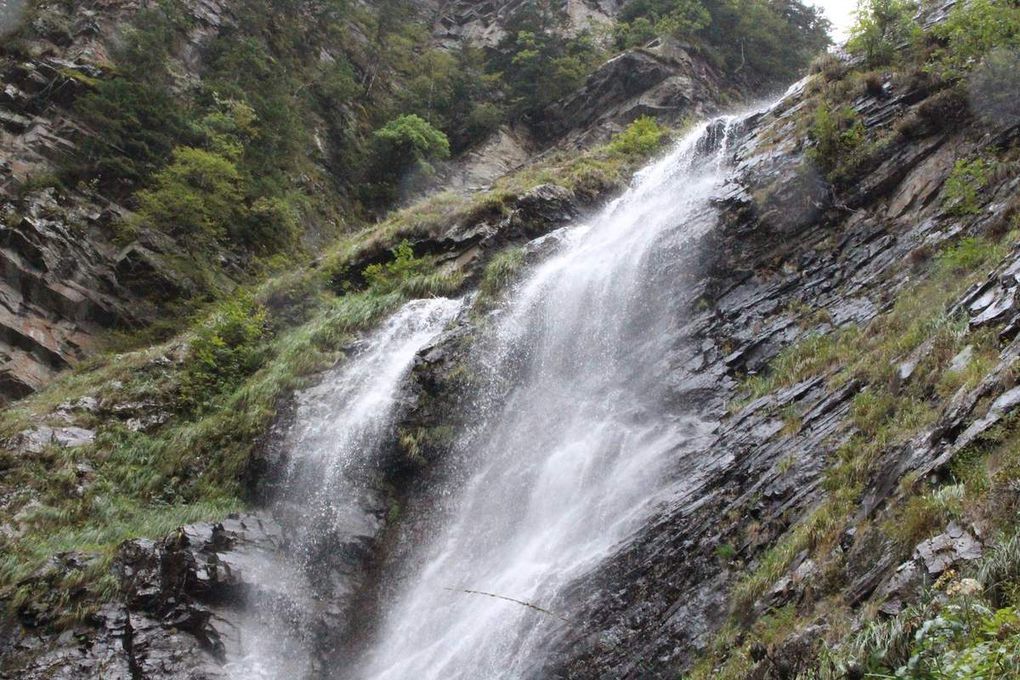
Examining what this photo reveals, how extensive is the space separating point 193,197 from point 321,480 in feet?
32.5

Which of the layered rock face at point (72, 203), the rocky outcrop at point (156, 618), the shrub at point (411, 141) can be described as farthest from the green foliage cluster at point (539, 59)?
the rocky outcrop at point (156, 618)

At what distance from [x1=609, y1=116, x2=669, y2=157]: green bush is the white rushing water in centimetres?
502

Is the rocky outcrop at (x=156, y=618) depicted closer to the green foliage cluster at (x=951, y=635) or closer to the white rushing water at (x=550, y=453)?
the white rushing water at (x=550, y=453)

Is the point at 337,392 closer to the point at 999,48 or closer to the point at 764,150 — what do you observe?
the point at 764,150

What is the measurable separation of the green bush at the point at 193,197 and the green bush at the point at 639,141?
11082 millimetres

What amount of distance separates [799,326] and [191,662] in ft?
32.5

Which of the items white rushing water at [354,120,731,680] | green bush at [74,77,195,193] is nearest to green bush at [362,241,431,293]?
white rushing water at [354,120,731,680]

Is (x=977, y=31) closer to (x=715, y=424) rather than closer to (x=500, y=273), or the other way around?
(x=715, y=424)

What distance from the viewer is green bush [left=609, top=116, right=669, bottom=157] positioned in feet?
68.8

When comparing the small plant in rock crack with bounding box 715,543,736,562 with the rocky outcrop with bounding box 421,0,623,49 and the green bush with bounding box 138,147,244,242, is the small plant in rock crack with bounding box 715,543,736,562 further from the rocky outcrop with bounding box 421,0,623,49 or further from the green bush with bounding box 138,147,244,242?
the rocky outcrop with bounding box 421,0,623,49

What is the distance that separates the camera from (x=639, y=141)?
2112cm

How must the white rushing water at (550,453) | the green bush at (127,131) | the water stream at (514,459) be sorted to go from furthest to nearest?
the green bush at (127,131) → the water stream at (514,459) → the white rushing water at (550,453)

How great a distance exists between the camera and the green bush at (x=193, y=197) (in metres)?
18.2

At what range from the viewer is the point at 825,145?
12.8 m
